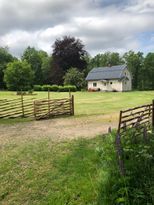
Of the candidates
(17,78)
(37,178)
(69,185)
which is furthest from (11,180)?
(17,78)

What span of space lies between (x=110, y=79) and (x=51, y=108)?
4472 cm

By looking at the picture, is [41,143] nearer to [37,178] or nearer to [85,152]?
[85,152]

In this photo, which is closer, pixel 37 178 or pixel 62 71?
pixel 37 178

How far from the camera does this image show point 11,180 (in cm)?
841

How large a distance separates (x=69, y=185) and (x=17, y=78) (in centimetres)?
5446

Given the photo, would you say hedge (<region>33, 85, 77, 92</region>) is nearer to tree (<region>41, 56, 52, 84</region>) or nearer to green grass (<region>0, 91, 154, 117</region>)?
tree (<region>41, 56, 52, 84</region>)

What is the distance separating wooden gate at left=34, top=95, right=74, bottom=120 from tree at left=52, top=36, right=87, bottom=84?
154 ft

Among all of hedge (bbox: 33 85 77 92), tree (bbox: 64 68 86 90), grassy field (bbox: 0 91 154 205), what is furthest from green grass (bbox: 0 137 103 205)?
tree (bbox: 64 68 86 90)

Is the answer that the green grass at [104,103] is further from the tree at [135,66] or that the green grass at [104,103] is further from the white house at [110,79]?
the tree at [135,66]

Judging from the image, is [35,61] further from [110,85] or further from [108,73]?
[110,85]

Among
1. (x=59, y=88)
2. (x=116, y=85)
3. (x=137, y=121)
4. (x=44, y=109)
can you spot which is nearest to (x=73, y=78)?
(x=59, y=88)

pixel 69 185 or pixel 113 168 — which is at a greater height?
pixel 113 168

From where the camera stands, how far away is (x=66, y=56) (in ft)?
236

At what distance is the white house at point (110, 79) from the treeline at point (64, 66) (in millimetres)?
2367
